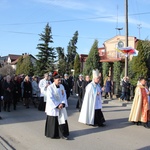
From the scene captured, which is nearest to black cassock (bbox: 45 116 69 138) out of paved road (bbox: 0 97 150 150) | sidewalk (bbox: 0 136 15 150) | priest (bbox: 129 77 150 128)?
paved road (bbox: 0 97 150 150)

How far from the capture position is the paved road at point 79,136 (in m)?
7.25

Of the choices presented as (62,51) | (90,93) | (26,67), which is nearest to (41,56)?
(62,51)

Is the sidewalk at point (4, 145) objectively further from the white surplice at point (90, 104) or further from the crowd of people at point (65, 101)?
the white surplice at point (90, 104)

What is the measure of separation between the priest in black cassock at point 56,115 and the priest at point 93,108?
6.14ft

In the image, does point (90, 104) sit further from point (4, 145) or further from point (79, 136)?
point (4, 145)

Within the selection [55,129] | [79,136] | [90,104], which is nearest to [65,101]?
[55,129]

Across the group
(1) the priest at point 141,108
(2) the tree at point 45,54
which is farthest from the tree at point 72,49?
(1) the priest at point 141,108

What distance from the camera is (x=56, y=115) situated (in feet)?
26.6

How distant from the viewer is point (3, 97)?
13.9 meters

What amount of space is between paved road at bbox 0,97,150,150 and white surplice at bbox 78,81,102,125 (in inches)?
10.2

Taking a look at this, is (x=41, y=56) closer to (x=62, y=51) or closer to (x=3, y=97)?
(x=62, y=51)

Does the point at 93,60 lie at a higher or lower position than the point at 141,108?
higher

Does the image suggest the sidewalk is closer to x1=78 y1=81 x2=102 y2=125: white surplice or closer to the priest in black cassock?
the priest in black cassock

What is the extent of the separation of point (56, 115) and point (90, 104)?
2173 mm
